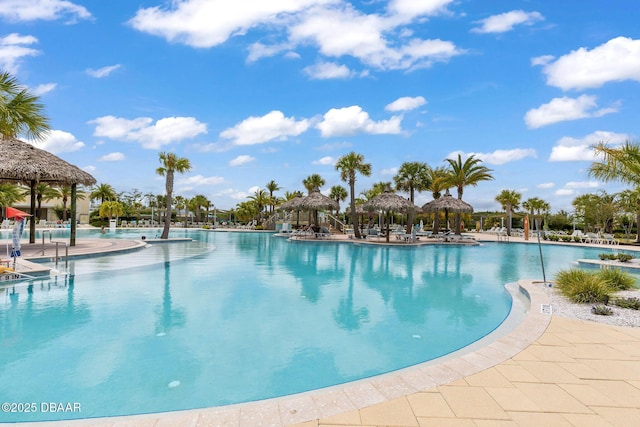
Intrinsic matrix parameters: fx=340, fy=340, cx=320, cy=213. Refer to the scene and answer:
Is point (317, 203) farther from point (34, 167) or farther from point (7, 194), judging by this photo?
point (7, 194)

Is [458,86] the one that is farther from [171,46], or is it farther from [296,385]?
[296,385]

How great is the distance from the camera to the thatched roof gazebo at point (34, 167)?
13.9m

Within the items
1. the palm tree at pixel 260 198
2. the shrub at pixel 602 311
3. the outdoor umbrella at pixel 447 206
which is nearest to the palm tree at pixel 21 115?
the shrub at pixel 602 311

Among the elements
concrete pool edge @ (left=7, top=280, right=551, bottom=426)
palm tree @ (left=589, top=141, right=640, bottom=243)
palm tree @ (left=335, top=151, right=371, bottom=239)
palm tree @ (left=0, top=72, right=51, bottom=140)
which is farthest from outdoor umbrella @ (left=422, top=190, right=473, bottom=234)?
palm tree @ (left=0, top=72, right=51, bottom=140)

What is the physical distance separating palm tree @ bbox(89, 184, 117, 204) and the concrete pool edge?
56.6m

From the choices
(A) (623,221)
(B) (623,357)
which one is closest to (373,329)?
(B) (623,357)

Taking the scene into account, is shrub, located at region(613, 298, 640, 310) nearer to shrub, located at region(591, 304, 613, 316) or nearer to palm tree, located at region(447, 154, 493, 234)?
shrub, located at region(591, 304, 613, 316)

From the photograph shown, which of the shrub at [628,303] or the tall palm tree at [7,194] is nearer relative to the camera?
the shrub at [628,303]

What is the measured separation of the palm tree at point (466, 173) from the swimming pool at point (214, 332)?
18368 mm

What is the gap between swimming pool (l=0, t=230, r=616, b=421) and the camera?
3750mm

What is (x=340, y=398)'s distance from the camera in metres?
2.95

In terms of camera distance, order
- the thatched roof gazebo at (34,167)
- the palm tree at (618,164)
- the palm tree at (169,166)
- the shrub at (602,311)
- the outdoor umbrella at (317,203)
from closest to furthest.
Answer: the shrub at (602,311) < the palm tree at (618,164) < the thatched roof gazebo at (34,167) < the palm tree at (169,166) < the outdoor umbrella at (317,203)

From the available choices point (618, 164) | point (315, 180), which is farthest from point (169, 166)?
point (618, 164)

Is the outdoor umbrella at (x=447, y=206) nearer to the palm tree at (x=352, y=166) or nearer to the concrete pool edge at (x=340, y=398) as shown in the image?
the palm tree at (x=352, y=166)
